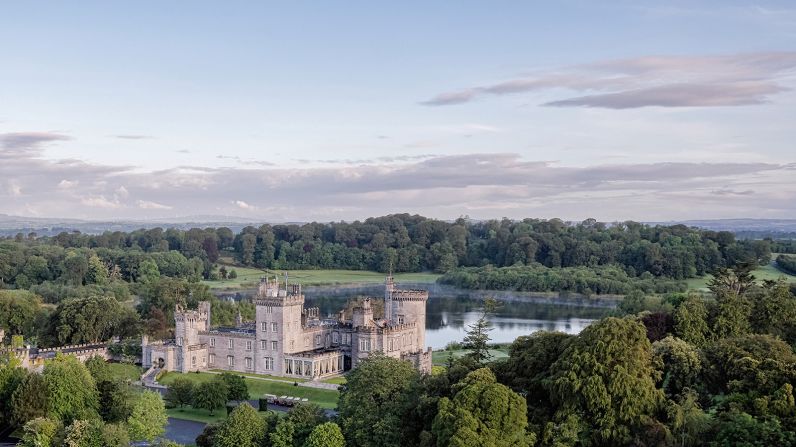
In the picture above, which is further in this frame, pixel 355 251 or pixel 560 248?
pixel 355 251

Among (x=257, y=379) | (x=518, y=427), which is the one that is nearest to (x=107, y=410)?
(x=257, y=379)

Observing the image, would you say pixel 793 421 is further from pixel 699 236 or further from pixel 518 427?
pixel 699 236

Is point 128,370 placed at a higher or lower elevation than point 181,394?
higher

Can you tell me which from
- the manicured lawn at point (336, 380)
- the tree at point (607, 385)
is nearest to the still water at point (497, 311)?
the manicured lawn at point (336, 380)

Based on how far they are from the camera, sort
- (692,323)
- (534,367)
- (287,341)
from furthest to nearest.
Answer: (287,341) < (692,323) < (534,367)

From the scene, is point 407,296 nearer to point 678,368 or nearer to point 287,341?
point 287,341

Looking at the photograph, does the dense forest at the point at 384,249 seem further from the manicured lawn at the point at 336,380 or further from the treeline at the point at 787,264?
the manicured lawn at the point at 336,380

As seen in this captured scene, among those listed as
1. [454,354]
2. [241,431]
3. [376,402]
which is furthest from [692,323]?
[454,354]
